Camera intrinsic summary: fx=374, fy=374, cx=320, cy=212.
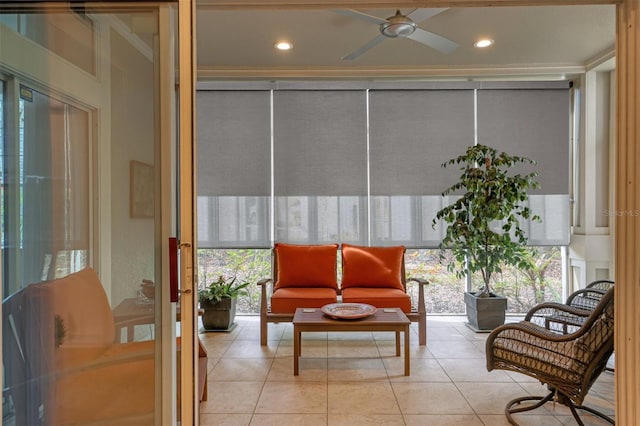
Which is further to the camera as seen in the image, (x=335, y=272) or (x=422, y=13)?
(x=335, y=272)

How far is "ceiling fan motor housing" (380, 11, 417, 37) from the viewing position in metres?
2.84

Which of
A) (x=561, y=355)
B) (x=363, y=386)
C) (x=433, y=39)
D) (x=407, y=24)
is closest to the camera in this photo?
(x=561, y=355)

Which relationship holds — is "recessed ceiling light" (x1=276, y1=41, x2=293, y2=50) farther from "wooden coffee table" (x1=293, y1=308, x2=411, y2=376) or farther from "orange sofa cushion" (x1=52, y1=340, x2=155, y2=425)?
"orange sofa cushion" (x1=52, y1=340, x2=155, y2=425)

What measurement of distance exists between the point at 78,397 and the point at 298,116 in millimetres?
3668

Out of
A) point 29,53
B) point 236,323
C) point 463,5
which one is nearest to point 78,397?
point 29,53

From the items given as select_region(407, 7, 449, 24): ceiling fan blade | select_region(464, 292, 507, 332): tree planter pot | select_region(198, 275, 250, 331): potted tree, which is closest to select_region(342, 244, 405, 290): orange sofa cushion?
select_region(464, 292, 507, 332): tree planter pot

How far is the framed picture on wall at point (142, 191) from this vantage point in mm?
1424

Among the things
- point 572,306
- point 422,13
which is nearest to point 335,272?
point 572,306

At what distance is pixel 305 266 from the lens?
4.03m

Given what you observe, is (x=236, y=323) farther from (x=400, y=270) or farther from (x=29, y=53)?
(x=29, y=53)

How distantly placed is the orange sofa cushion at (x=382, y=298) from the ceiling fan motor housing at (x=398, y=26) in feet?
7.61

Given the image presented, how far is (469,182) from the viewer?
3.98 m

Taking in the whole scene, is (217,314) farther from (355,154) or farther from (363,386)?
(355,154)

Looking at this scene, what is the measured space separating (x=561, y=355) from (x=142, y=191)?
7.73 ft
